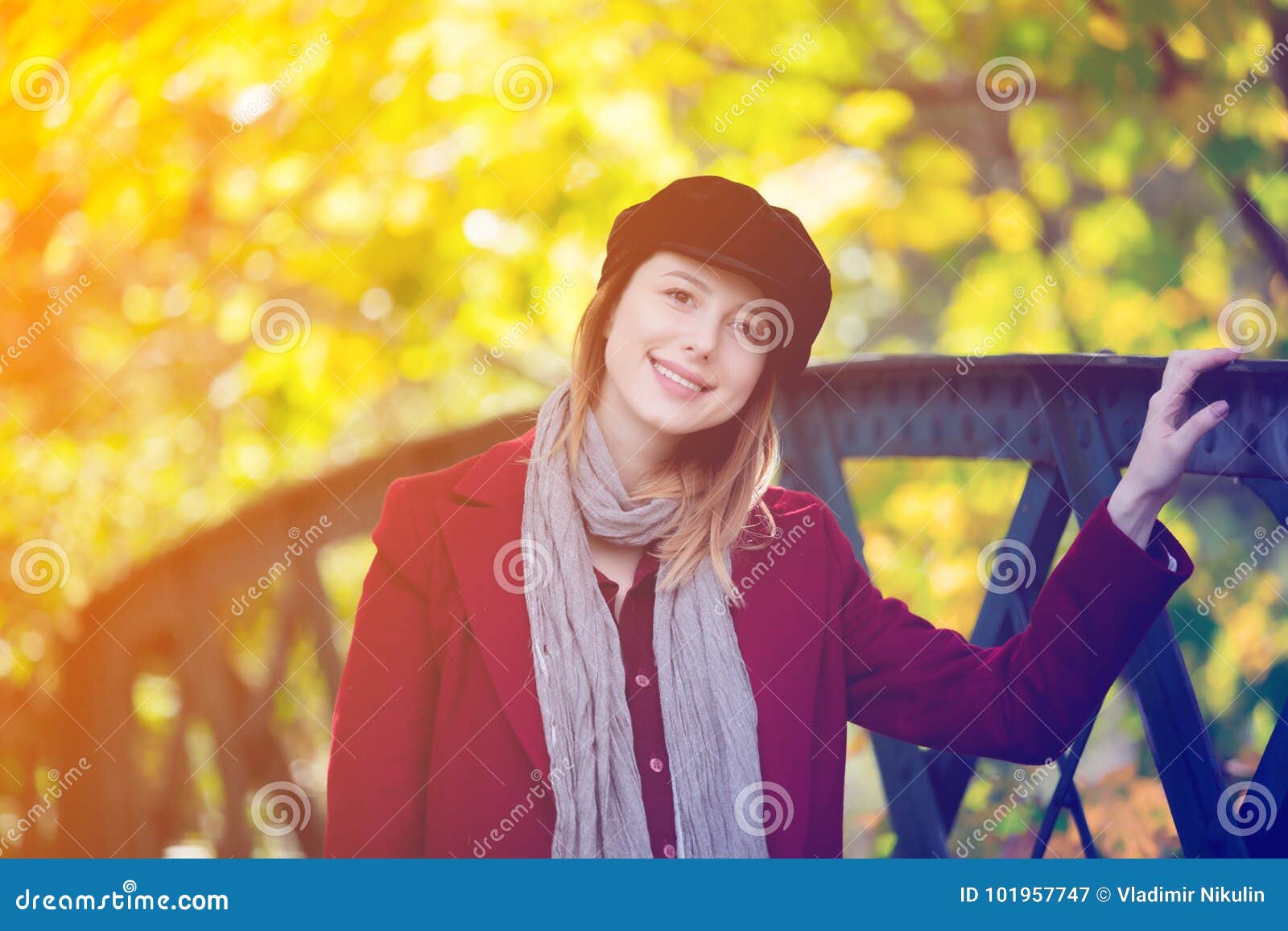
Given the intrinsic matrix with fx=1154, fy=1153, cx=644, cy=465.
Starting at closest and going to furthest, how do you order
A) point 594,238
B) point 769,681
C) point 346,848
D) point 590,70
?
point 346,848, point 769,681, point 594,238, point 590,70

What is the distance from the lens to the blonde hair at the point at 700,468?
2.15m

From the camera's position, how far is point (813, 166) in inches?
117

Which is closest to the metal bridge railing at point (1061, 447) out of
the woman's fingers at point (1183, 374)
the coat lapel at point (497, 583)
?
the woman's fingers at point (1183, 374)

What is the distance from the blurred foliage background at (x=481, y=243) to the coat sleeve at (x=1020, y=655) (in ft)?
2.12

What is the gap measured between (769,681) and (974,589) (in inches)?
45.3

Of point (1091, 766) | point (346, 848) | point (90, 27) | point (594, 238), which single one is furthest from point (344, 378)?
point (1091, 766)

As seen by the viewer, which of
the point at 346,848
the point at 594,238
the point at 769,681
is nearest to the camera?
the point at 346,848

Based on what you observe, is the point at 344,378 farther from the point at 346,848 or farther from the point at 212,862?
the point at 346,848

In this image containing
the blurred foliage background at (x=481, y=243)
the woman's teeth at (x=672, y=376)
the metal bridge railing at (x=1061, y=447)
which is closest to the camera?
the woman's teeth at (x=672, y=376)

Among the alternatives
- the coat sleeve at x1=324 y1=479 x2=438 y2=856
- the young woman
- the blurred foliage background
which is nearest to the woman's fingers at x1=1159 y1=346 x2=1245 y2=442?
the young woman

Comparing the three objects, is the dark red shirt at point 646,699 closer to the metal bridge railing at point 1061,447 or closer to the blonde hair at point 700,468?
the blonde hair at point 700,468

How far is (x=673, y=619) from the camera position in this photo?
6.98 feet

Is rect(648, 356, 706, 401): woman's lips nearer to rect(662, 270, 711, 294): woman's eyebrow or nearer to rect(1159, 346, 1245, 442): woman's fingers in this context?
rect(662, 270, 711, 294): woman's eyebrow

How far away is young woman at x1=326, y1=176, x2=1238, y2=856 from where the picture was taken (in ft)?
6.66
